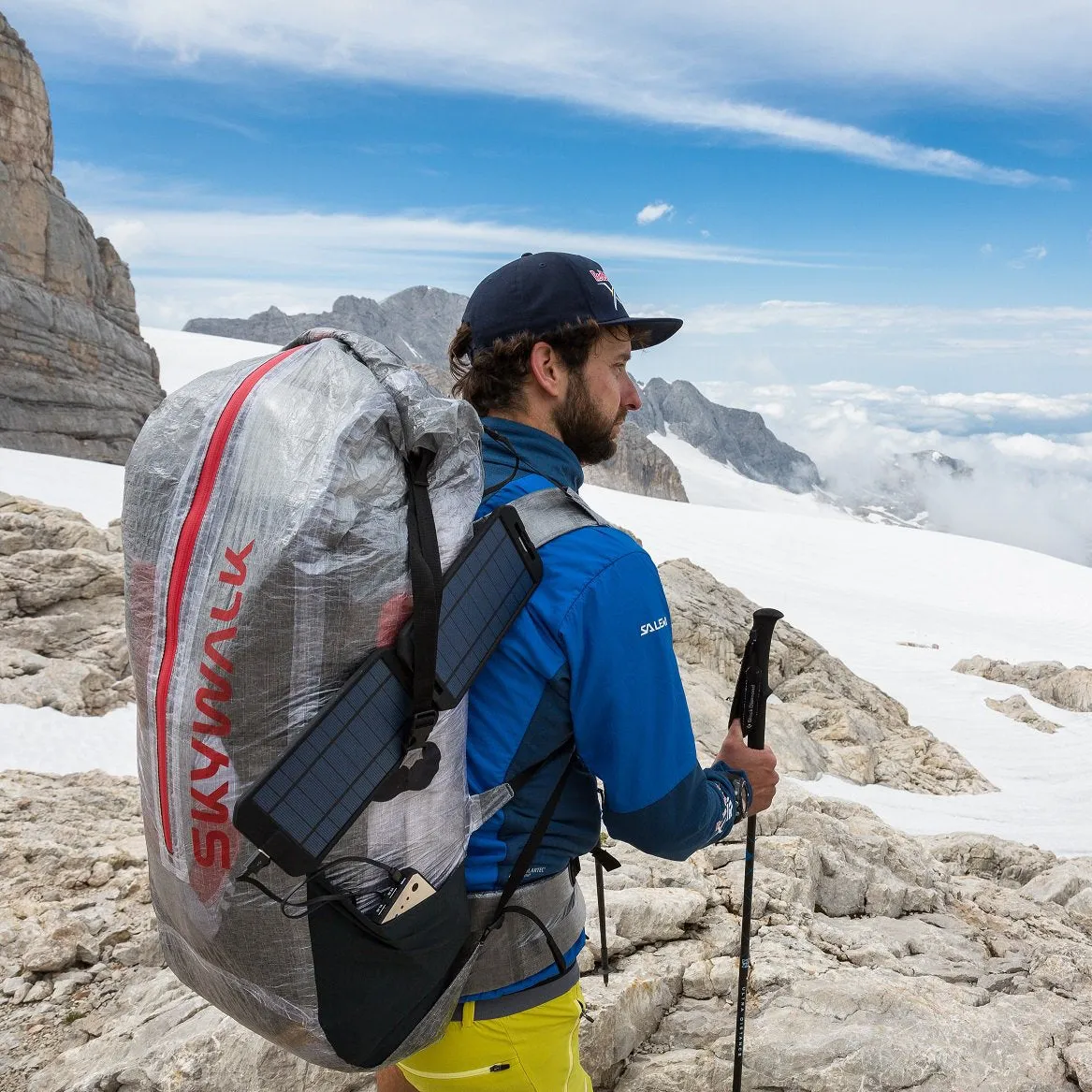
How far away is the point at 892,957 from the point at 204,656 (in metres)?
3.70

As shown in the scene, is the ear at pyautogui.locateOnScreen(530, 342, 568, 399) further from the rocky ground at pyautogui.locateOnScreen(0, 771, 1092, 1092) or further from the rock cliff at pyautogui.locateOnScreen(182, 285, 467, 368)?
the rock cliff at pyautogui.locateOnScreen(182, 285, 467, 368)

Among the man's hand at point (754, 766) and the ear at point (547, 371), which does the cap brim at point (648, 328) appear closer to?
the ear at point (547, 371)

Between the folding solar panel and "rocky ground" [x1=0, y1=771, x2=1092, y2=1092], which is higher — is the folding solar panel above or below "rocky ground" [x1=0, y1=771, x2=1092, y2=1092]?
above

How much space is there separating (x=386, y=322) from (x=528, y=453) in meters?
157

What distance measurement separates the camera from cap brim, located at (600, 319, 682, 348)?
2.10 m

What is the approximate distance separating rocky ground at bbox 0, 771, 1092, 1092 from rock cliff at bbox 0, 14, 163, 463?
3415cm

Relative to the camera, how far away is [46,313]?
35812mm

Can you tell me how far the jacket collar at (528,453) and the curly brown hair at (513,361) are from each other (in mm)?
86

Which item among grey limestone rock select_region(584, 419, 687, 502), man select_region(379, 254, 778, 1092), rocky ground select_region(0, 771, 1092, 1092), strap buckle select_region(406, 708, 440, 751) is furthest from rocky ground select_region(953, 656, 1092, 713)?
grey limestone rock select_region(584, 419, 687, 502)

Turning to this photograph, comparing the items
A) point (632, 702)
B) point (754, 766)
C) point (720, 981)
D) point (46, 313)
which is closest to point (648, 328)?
point (632, 702)

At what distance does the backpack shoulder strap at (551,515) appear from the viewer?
5.89ft

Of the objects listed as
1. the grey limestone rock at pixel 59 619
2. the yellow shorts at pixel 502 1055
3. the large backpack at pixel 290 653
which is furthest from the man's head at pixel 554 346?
the grey limestone rock at pixel 59 619

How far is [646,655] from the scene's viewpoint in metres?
1.73

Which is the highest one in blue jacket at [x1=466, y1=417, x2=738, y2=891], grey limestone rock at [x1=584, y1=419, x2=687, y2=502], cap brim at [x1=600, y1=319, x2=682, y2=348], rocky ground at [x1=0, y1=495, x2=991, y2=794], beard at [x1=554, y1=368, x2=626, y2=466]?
cap brim at [x1=600, y1=319, x2=682, y2=348]
